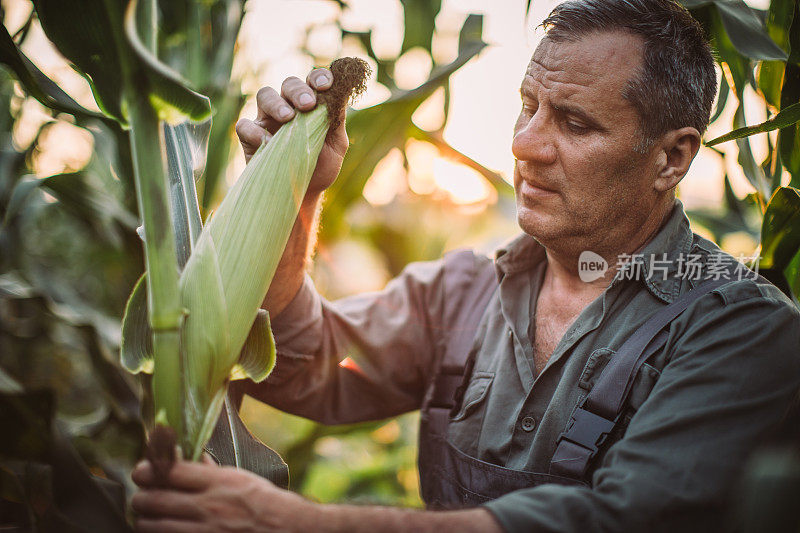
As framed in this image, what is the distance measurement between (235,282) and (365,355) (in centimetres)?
67

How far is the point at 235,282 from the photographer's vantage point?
23.6 inches

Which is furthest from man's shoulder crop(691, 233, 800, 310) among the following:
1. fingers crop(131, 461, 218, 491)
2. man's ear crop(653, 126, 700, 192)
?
fingers crop(131, 461, 218, 491)

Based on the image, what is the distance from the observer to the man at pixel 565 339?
→ 2.06 ft

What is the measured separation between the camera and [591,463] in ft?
2.63

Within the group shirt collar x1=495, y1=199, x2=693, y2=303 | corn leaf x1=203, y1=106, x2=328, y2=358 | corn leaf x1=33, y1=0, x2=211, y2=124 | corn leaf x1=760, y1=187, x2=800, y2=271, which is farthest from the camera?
shirt collar x1=495, y1=199, x2=693, y2=303

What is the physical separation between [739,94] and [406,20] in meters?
0.75

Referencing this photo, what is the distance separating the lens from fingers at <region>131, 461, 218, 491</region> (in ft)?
1.80

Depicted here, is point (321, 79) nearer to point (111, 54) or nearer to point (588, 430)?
point (111, 54)

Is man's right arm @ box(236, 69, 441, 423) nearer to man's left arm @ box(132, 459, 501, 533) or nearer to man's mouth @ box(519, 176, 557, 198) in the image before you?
man's mouth @ box(519, 176, 557, 198)

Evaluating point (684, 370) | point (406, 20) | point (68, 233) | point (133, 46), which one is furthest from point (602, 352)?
point (68, 233)

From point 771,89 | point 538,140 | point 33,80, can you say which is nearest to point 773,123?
point 771,89

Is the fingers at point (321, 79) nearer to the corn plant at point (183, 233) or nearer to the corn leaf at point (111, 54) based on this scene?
the corn plant at point (183, 233)

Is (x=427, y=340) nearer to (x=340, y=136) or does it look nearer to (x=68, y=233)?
(x=340, y=136)

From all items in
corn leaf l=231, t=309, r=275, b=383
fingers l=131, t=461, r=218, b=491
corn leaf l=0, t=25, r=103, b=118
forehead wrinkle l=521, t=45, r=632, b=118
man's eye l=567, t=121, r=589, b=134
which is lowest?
fingers l=131, t=461, r=218, b=491
